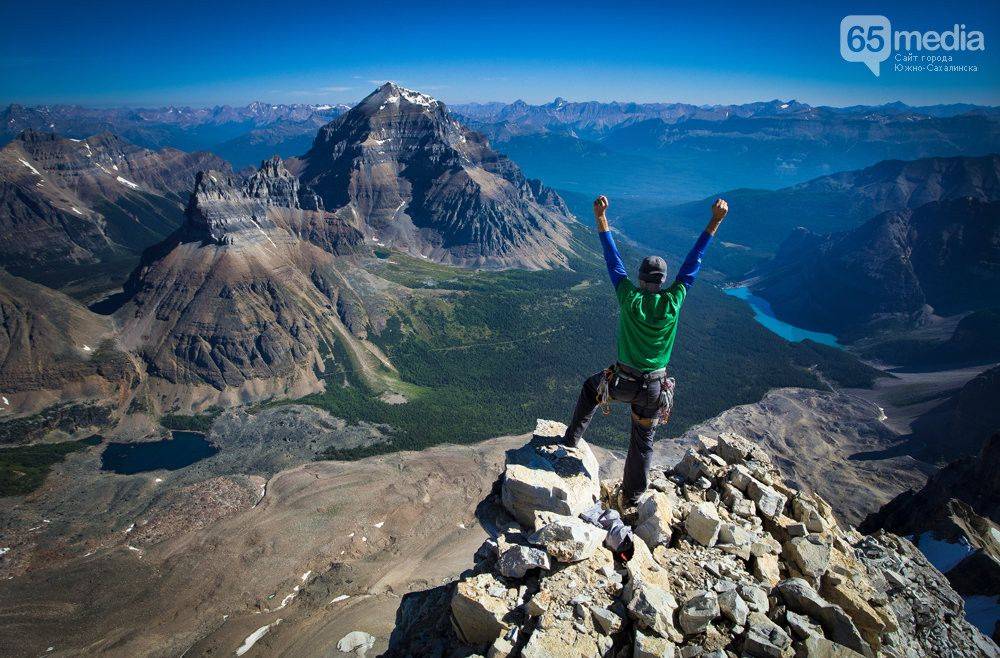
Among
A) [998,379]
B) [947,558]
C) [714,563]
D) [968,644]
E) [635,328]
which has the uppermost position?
[635,328]

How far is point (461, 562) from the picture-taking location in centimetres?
6950

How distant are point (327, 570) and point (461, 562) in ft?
60.9

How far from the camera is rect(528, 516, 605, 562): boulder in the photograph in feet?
41.4

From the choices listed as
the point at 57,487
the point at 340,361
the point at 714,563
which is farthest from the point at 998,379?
the point at 57,487

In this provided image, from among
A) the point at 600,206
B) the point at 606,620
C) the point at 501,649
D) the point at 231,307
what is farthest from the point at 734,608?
the point at 231,307

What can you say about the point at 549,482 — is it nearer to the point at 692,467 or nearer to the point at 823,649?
the point at 692,467

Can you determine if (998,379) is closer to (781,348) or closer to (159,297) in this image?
(781,348)

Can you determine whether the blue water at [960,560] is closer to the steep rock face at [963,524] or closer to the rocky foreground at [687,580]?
the steep rock face at [963,524]

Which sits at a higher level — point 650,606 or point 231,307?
point 650,606

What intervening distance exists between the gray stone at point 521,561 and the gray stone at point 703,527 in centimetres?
464

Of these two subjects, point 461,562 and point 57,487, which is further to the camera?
point 57,487

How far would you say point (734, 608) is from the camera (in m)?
11.5

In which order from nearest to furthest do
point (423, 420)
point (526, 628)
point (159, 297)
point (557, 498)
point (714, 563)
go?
point (526, 628), point (714, 563), point (557, 498), point (423, 420), point (159, 297)

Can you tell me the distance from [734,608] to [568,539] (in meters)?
4.02
